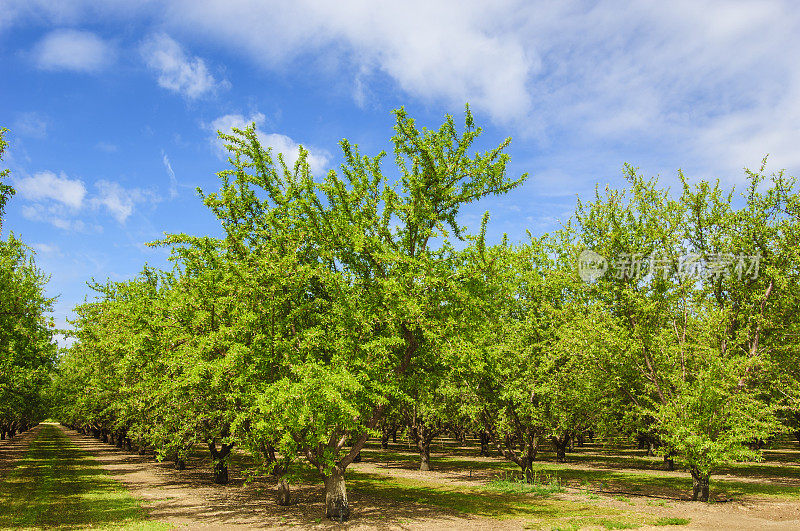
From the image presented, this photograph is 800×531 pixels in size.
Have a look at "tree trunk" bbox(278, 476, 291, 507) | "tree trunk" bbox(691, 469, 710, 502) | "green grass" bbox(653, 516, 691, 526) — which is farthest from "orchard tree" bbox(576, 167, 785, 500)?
"tree trunk" bbox(278, 476, 291, 507)

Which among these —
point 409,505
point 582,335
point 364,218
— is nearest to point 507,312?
point 582,335

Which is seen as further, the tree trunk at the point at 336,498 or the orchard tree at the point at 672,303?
the orchard tree at the point at 672,303

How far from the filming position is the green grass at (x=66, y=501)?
1611cm

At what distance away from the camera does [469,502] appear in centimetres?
2184

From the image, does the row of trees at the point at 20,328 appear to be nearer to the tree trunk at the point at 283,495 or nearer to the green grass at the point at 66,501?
the green grass at the point at 66,501

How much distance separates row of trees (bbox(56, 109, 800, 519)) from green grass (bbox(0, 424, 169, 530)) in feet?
10.6

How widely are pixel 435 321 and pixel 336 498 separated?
8008 mm

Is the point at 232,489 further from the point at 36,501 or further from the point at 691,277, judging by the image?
the point at 691,277

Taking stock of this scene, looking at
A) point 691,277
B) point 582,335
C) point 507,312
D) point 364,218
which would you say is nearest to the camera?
point 364,218

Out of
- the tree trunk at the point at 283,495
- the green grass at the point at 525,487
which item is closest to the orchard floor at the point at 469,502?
the tree trunk at the point at 283,495

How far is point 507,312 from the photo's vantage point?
3228cm

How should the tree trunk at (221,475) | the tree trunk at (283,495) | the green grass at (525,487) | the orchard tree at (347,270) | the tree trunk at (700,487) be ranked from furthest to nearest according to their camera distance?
the tree trunk at (221,475) → the green grass at (525,487) → the tree trunk at (700,487) → the tree trunk at (283,495) → the orchard tree at (347,270)

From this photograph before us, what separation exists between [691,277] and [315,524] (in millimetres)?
23658

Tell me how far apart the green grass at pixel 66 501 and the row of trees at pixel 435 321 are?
3.23m
